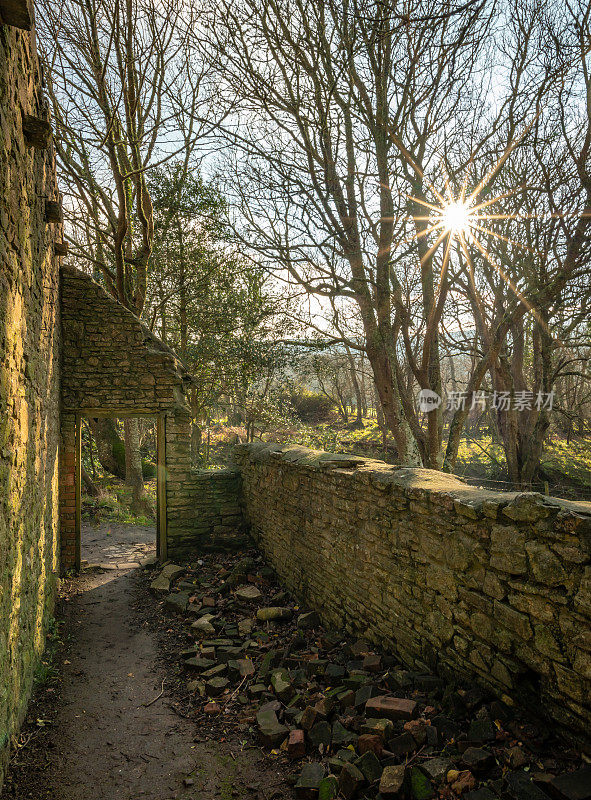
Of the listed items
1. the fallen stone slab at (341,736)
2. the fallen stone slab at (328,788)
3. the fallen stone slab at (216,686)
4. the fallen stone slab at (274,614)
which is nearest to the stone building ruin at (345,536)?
the fallen stone slab at (274,614)

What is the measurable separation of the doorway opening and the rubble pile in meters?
2.99

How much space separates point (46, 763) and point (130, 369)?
5541 mm

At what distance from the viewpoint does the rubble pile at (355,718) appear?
2.42m

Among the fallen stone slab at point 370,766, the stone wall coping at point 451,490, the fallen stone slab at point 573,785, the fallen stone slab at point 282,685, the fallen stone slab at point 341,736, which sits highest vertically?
the stone wall coping at point 451,490

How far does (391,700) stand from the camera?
10.5 feet

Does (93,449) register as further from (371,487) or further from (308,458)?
(371,487)

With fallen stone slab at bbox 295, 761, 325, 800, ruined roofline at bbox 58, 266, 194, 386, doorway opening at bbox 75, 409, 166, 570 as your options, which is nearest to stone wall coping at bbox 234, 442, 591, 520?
fallen stone slab at bbox 295, 761, 325, 800

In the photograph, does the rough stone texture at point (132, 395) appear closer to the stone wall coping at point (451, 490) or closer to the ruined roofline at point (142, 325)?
the ruined roofline at point (142, 325)

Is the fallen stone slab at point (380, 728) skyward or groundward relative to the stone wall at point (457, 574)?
groundward

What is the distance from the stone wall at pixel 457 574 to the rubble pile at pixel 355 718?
184 mm

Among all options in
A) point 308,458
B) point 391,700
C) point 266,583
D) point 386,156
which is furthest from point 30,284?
point 386,156

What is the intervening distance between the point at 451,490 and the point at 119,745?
3123 millimetres

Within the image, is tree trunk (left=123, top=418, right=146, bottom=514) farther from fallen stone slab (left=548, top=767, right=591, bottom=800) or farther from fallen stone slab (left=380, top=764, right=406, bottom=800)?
fallen stone slab (left=548, top=767, right=591, bottom=800)

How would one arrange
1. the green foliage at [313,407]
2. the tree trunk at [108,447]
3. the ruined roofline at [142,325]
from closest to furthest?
the ruined roofline at [142,325]
the tree trunk at [108,447]
the green foliage at [313,407]
